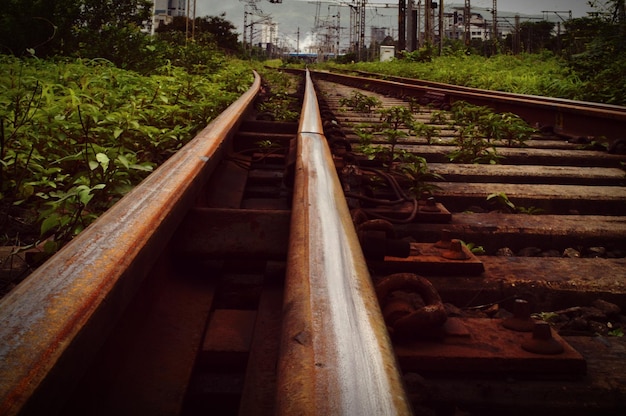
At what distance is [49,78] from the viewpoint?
500cm

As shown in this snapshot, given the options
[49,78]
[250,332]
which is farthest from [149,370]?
[49,78]

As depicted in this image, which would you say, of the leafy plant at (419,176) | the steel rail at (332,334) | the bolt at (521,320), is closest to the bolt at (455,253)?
the bolt at (521,320)

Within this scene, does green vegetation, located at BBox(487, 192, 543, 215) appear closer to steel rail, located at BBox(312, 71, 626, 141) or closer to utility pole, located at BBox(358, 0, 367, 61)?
steel rail, located at BBox(312, 71, 626, 141)

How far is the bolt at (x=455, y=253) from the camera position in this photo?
1.66 m

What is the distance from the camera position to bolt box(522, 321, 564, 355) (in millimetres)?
1159

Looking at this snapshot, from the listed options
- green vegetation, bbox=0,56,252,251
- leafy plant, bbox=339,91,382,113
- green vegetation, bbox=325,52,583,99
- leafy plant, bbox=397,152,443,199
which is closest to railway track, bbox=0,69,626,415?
leafy plant, bbox=397,152,443,199

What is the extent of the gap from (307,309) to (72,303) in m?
0.38

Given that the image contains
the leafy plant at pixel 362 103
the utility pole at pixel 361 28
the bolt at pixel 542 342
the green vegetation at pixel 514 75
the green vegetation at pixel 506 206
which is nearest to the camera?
the bolt at pixel 542 342

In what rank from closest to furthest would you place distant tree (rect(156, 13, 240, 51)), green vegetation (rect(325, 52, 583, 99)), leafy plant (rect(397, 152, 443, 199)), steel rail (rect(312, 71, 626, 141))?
leafy plant (rect(397, 152, 443, 199))
steel rail (rect(312, 71, 626, 141))
green vegetation (rect(325, 52, 583, 99))
distant tree (rect(156, 13, 240, 51))

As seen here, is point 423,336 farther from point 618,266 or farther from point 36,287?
point 618,266

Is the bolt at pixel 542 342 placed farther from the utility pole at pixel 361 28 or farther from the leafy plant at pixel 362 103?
the utility pole at pixel 361 28

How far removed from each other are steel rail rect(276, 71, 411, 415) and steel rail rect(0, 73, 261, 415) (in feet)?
1.01

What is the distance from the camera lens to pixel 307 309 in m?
0.83

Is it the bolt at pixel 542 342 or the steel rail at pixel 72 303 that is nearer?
the steel rail at pixel 72 303
